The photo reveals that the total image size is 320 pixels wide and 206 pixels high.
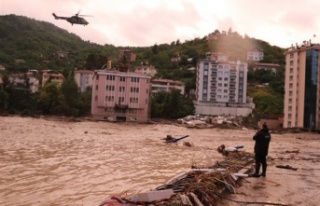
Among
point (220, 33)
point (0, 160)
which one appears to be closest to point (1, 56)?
point (220, 33)

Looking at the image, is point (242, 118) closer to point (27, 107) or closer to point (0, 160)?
point (27, 107)

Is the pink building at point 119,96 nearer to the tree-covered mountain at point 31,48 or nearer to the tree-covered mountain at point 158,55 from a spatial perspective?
the tree-covered mountain at point 158,55

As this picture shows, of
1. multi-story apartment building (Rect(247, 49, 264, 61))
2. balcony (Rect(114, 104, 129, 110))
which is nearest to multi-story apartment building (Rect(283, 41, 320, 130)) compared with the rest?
balcony (Rect(114, 104, 129, 110))

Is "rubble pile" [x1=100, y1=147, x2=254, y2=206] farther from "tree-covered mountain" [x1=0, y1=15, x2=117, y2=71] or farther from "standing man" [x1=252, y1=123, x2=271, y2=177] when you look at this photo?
"tree-covered mountain" [x1=0, y1=15, x2=117, y2=71]

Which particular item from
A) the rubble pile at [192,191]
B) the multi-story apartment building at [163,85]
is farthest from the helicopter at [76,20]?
the multi-story apartment building at [163,85]

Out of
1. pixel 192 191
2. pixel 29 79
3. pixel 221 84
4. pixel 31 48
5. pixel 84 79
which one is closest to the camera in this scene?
pixel 192 191

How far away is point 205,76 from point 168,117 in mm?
18369

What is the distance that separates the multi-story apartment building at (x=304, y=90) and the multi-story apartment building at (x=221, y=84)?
1893 centimetres

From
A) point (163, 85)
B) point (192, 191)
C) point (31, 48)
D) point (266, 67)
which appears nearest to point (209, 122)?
point (163, 85)

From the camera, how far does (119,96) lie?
68.6 meters

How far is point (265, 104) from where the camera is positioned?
3246 inches

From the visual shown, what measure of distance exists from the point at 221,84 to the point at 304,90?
25974 millimetres

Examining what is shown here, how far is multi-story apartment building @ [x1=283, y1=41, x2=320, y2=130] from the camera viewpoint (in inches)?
2512

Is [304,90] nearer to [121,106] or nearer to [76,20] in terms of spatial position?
[121,106]
